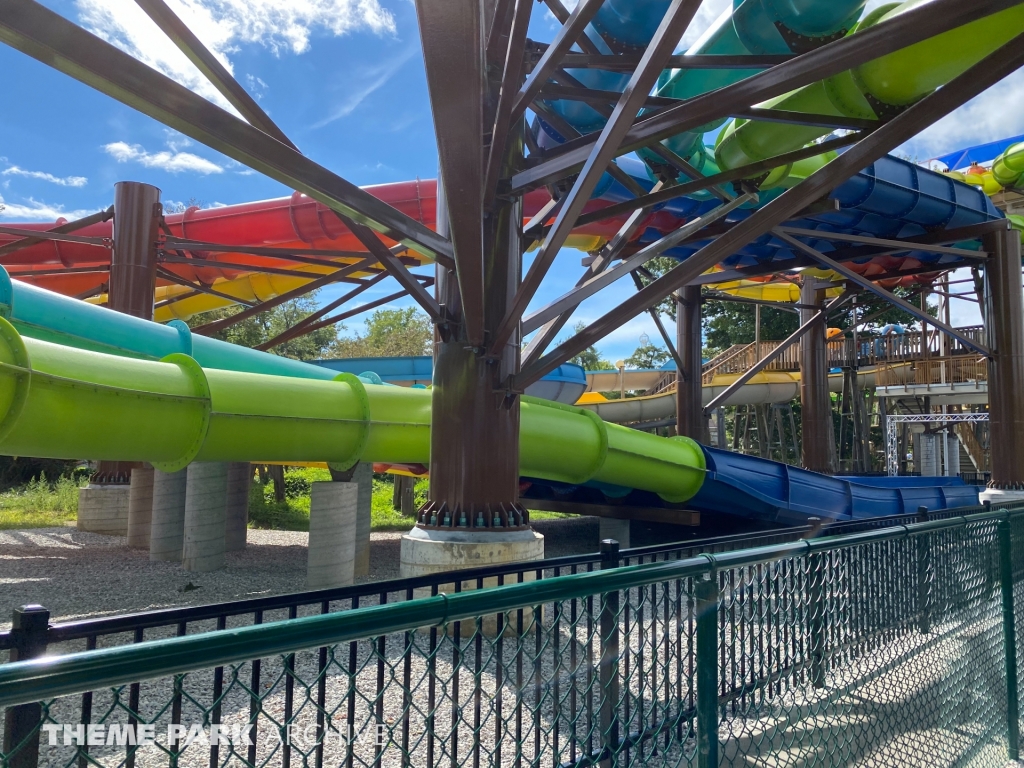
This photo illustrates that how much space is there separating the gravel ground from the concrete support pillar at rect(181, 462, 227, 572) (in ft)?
0.61

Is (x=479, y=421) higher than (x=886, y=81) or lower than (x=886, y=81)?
lower

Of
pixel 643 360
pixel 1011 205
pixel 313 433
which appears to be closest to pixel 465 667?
pixel 313 433

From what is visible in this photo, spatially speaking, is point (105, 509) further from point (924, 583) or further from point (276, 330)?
point (276, 330)

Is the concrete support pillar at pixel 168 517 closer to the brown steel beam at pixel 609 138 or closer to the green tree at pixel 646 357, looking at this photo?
the brown steel beam at pixel 609 138

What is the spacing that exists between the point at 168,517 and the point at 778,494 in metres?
7.74

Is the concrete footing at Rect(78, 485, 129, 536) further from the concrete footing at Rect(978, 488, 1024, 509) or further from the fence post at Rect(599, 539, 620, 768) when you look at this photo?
the concrete footing at Rect(978, 488, 1024, 509)

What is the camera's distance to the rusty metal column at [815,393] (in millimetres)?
14234

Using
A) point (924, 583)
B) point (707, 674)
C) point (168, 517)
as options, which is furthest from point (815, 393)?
point (707, 674)

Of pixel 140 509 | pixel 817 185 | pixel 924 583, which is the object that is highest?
pixel 817 185

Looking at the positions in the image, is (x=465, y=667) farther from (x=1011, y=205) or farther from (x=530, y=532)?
(x=1011, y=205)

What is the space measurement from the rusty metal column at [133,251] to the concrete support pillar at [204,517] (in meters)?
3.43

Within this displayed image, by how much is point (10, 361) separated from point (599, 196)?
671cm

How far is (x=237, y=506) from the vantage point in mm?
9992

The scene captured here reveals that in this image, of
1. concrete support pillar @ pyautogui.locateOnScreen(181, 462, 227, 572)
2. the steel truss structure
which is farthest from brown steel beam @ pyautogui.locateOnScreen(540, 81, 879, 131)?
the steel truss structure
